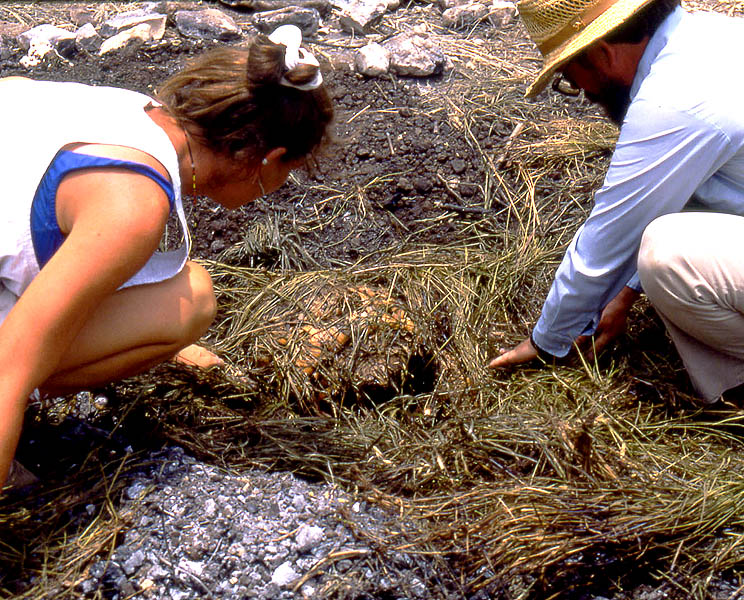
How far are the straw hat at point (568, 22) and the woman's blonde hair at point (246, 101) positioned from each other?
0.53 m

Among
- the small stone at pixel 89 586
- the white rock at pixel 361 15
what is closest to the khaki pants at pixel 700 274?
the small stone at pixel 89 586

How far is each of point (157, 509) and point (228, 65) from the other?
3.04 ft

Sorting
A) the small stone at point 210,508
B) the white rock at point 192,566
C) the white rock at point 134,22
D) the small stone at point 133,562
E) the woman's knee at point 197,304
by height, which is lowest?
the white rock at point 134,22

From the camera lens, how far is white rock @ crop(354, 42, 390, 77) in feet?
11.7

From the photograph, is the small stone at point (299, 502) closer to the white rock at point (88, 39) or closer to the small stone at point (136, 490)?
the small stone at point (136, 490)

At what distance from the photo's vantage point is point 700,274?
1.81 meters

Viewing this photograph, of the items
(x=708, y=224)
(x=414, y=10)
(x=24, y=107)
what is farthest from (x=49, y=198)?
(x=414, y=10)

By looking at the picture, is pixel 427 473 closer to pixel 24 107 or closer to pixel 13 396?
pixel 13 396

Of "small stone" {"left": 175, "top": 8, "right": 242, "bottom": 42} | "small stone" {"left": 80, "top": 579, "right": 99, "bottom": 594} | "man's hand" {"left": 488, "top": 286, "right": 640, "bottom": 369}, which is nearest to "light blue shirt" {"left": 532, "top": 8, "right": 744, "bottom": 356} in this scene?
"man's hand" {"left": 488, "top": 286, "right": 640, "bottom": 369}

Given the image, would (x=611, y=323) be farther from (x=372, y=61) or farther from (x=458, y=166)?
(x=372, y=61)

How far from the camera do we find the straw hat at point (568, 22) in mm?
1722

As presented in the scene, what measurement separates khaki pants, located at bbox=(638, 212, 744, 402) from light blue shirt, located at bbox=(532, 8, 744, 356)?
0.07 metres

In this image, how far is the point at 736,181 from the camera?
6.10 feet

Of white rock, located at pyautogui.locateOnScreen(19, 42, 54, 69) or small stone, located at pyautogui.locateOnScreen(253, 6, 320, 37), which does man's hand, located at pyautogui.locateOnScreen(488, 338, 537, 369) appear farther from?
white rock, located at pyautogui.locateOnScreen(19, 42, 54, 69)
